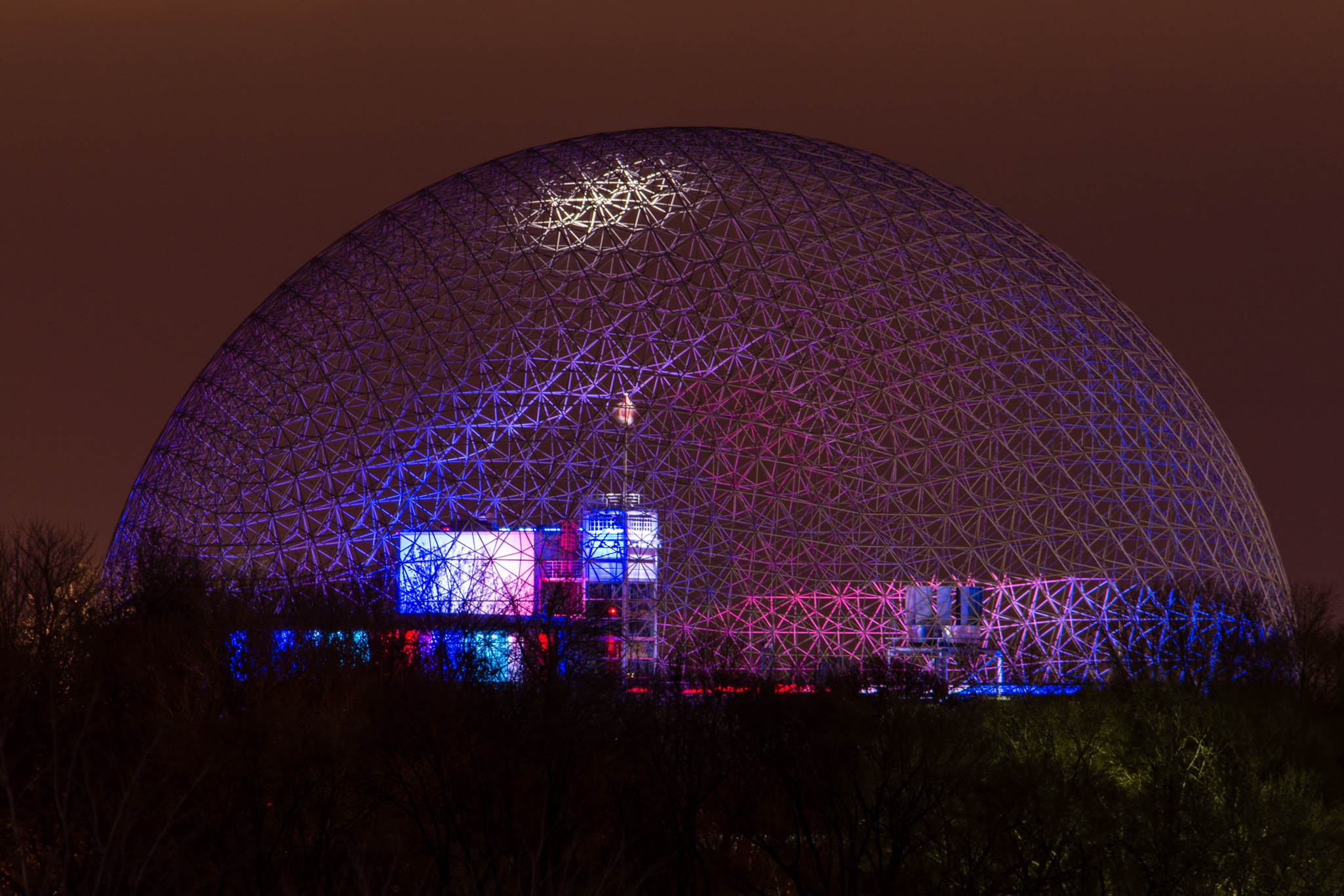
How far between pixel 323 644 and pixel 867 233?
21.8 meters

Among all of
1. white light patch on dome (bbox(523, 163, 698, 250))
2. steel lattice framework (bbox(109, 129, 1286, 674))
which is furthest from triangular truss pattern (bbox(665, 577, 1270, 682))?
white light patch on dome (bbox(523, 163, 698, 250))

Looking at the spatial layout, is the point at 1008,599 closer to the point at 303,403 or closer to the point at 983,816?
the point at 983,816

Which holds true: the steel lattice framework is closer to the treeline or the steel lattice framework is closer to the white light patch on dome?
the white light patch on dome

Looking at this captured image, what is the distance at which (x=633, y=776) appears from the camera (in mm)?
33844

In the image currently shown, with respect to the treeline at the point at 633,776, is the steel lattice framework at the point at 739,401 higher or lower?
higher

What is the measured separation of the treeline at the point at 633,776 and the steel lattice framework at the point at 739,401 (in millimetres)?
7480

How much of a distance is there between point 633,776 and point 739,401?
13280mm

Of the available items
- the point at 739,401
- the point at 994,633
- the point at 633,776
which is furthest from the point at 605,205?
the point at 633,776

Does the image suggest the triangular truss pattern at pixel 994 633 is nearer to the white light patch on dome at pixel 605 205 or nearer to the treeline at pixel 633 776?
the treeline at pixel 633 776

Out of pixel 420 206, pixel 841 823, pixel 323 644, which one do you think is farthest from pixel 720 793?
pixel 420 206

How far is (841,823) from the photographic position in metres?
30.8

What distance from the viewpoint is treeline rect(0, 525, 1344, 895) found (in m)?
24.7

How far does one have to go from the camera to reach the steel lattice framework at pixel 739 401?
4212cm

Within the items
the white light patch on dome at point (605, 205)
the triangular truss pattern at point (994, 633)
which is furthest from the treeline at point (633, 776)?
the white light patch on dome at point (605, 205)
